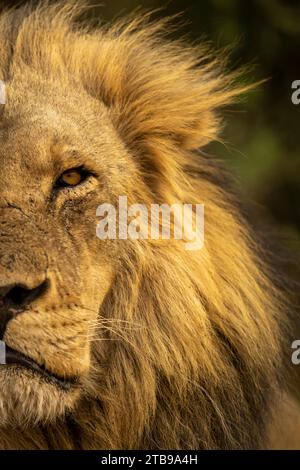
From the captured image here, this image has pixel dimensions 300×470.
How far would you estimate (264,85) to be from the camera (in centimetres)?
683

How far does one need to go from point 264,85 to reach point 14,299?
170 inches

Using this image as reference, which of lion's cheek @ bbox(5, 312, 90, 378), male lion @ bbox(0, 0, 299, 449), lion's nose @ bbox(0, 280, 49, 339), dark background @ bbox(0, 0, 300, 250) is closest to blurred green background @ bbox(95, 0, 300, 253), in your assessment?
dark background @ bbox(0, 0, 300, 250)

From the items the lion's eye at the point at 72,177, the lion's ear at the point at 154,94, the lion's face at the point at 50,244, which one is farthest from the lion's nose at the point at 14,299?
the lion's ear at the point at 154,94

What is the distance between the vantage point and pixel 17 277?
2.89 m

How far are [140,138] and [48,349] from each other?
1.02 metres

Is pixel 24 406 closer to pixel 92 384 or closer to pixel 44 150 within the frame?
pixel 92 384

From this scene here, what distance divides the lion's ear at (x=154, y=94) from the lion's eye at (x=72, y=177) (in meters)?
0.37

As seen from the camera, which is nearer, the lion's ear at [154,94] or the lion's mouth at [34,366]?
the lion's mouth at [34,366]

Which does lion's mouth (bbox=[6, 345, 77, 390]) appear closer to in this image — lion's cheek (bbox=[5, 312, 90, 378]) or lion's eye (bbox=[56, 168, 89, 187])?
lion's cheek (bbox=[5, 312, 90, 378])

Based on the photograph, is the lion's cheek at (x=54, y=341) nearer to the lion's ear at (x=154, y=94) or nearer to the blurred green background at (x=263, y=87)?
the lion's ear at (x=154, y=94)

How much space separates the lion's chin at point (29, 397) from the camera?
2.93m

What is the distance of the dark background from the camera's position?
6.42 metres
